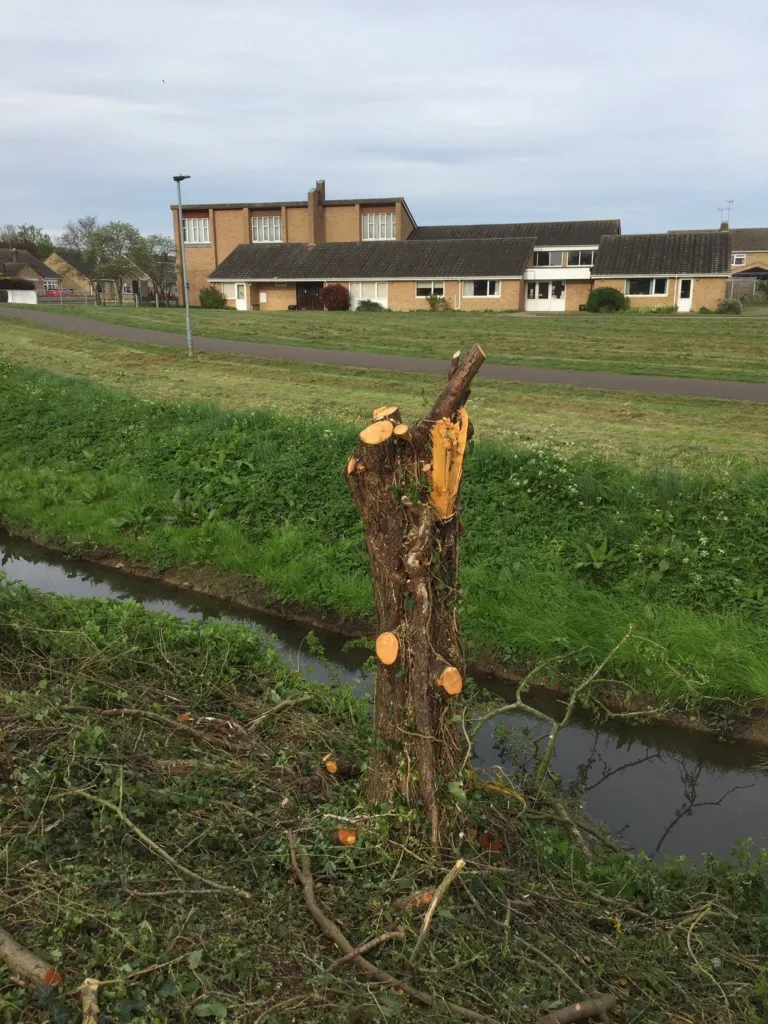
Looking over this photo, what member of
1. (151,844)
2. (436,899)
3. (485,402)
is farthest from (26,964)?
(485,402)

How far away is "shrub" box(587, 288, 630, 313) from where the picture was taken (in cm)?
4288

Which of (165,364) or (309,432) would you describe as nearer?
(309,432)

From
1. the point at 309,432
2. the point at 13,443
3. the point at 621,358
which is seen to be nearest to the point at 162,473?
the point at 309,432

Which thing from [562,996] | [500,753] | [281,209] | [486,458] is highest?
[281,209]

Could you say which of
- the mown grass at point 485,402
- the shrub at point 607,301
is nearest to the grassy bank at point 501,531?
the mown grass at point 485,402

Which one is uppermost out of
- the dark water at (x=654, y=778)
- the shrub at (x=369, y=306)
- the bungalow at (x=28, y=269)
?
the bungalow at (x=28, y=269)

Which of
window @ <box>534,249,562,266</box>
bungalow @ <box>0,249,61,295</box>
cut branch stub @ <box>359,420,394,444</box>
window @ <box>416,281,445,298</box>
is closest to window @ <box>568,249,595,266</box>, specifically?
window @ <box>534,249,562,266</box>

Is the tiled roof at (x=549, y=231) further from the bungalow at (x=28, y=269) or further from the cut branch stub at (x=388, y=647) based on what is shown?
the cut branch stub at (x=388, y=647)

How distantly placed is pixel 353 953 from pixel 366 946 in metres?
0.07

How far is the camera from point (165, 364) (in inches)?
794

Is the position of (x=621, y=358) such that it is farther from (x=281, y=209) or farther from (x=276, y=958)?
(x=281, y=209)

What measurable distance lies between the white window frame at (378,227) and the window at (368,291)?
354 inches

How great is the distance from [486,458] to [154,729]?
6048mm

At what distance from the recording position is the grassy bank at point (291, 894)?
3.12 metres
